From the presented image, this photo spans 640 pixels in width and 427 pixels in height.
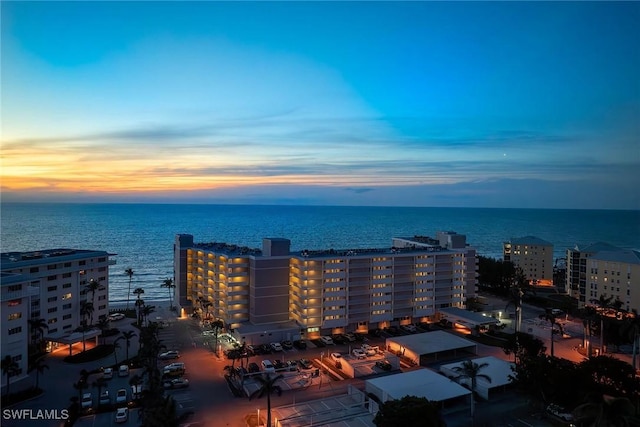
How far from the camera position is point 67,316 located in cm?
5559

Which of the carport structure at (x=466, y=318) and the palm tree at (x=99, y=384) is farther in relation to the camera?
the carport structure at (x=466, y=318)

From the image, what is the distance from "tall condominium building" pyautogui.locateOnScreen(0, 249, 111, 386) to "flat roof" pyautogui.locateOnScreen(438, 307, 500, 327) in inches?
2059

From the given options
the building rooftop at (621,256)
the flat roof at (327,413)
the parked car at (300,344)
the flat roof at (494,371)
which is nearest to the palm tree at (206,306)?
the parked car at (300,344)

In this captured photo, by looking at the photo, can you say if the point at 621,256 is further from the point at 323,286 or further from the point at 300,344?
the point at 300,344

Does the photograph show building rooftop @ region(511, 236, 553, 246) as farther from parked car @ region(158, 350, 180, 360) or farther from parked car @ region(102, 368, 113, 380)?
parked car @ region(102, 368, 113, 380)

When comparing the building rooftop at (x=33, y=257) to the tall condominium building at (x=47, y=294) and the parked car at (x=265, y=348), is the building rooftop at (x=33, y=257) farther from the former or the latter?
the parked car at (x=265, y=348)

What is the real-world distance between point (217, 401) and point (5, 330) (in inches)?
846

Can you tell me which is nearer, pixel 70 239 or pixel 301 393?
pixel 301 393

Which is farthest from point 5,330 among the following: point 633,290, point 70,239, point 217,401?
point 70,239

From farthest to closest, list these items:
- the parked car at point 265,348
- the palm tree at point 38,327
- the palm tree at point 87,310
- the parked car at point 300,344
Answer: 1. the palm tree at point 87,310
2. the parked car at point 300,344
3. the parked car at point 265,348
4. the palm tree at point 38,327

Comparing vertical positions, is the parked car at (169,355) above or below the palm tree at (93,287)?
below

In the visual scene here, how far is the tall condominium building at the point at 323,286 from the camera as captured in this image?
58375 millimetres

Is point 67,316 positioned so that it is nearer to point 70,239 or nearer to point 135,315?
point 135,315

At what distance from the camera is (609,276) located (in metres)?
68.9
